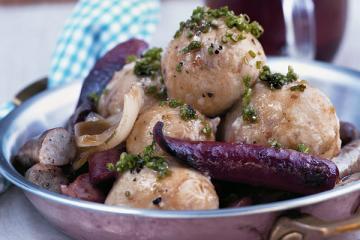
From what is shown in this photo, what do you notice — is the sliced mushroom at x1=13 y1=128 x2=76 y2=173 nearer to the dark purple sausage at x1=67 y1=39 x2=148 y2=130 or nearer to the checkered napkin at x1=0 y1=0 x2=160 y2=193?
the dark purple sausage at x1=67 y1=39 x2=148 y2=130

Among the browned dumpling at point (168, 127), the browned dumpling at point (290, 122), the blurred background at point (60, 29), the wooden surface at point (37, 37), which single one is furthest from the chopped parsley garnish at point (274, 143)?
the wooden surface at point (37, 37)

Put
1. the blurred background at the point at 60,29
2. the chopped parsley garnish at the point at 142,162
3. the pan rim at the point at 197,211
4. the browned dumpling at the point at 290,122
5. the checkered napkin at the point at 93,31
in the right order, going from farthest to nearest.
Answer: the checkered napkin at the point at 93,31, the blurred background at the point at 60,29, the browned dumpling at the point at 290,122, the chopped parsley garnish at the point at 142,162, the pan rim at the point at 197,211

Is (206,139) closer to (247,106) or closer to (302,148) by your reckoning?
(247,106)

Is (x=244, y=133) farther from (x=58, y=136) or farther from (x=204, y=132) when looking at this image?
(x=58, y=136)

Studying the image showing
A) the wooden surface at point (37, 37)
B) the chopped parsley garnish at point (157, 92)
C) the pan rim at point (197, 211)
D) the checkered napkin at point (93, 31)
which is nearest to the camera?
the pan rim at point (197, 211)

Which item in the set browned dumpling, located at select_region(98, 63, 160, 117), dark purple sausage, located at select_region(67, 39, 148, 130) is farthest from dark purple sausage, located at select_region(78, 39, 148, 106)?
browned dumpling, located at select_region(98, 63, 160, 117)

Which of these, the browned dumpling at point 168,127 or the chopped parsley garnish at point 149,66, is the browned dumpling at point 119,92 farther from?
the browned dumpling at point 168,127

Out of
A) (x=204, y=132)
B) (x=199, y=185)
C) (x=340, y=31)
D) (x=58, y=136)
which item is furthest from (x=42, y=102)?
(x=340, y=31)
